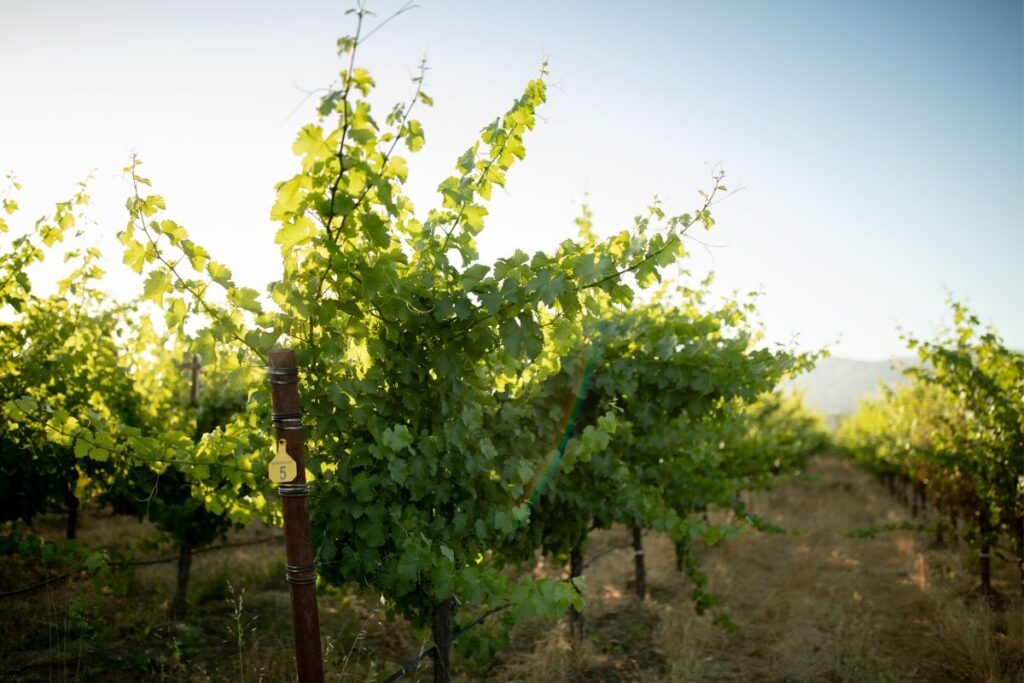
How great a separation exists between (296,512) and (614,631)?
6171mm

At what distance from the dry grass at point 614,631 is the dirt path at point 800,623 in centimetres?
2

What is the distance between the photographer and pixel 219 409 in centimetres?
786

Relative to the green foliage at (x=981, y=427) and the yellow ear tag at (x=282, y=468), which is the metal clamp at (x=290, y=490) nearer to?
the yellow ear tag at (x=282, y=468)

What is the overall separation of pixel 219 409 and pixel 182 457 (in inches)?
212

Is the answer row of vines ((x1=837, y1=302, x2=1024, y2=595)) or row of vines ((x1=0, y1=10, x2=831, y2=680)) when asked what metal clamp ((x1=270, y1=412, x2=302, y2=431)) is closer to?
row of vines ((x1=0, y1=10, x2=831, y2=680))

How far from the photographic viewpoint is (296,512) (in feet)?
8.08

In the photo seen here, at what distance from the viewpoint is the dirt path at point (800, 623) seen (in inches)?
238

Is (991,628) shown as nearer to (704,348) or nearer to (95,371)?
(704,348)

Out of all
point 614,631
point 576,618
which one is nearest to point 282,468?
point 576,618

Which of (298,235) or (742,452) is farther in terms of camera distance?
(742,452)

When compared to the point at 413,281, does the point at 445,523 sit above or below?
below

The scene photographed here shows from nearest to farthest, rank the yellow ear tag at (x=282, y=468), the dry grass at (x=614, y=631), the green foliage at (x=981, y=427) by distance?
the yellow ear tag at (x=282, y=468), the dry grass at (x=614, y=631), the green foliage at (x=981, y=427)

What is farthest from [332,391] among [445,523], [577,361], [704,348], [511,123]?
[704,348]

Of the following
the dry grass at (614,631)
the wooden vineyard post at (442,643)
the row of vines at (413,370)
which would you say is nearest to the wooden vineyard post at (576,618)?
the dry grass at (614,631)
